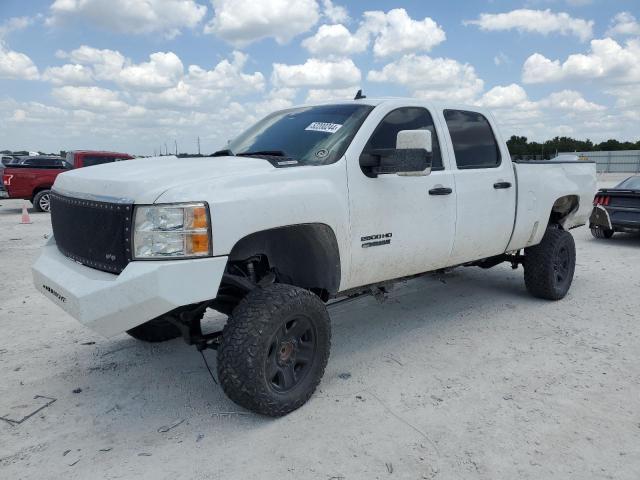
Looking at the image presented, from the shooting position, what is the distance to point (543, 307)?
5355 millimetres

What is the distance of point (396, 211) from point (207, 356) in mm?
1903

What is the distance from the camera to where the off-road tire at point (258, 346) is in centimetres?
293

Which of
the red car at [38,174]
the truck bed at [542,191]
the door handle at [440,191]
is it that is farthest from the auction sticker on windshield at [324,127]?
the red car at [38,174]

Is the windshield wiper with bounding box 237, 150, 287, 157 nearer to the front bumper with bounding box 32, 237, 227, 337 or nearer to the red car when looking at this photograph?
the front bumper with bounding box 32, 237, 227, 337

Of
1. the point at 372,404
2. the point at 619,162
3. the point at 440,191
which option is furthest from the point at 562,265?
the point at 619,162

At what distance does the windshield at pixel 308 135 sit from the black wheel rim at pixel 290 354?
1076mm

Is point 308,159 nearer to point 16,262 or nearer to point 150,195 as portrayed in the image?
point 150,195

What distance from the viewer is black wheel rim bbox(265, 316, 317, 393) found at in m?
3.10

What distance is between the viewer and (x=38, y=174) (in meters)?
15.2

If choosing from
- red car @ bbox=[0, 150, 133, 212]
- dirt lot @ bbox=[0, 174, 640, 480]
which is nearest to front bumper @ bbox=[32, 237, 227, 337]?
dirt lot @ bbox=[0, 174, 640, 480]

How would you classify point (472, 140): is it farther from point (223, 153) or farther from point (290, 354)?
point (290, 354)

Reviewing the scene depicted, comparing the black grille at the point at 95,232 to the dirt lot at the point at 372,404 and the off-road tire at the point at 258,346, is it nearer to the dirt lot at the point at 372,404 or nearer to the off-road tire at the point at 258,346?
the off-road tire at the point at 258,346

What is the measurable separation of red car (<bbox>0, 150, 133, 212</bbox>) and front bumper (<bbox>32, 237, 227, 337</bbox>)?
13182 mm

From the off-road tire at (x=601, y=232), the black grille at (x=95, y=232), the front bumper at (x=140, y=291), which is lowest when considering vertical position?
the off-road tire at (x=601, y=232)
